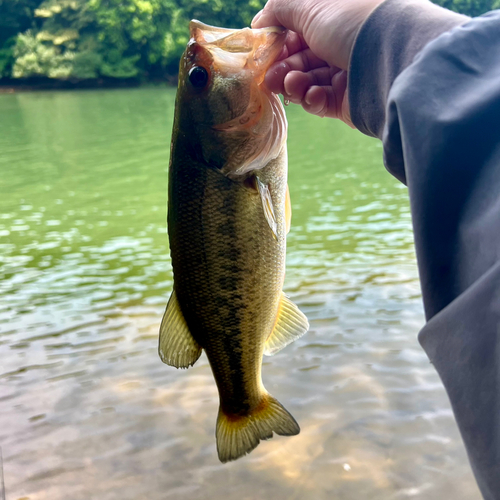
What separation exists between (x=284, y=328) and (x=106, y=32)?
40543 millimetres

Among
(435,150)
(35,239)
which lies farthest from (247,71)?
(35,239)

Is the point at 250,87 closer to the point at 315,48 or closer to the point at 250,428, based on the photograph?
the point at 315,48

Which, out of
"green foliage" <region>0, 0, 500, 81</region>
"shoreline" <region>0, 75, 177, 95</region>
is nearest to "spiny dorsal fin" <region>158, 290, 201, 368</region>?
"shoreline" <region>0, 75, 177, 95</region>

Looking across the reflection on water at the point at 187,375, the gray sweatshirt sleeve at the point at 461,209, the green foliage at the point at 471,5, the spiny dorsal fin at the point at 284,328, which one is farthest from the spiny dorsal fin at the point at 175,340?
the green foliage at the point at 471,5

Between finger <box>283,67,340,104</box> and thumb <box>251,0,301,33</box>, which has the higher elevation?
thumb <box>251,0,301,33</box>

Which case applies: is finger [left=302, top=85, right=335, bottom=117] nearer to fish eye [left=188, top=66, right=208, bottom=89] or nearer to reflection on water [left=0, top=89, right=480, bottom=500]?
fish eye [left=188, top=66, right=208, bottom=89]

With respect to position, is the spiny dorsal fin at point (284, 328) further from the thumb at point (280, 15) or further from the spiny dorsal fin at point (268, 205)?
the thumb at point (280, 15)

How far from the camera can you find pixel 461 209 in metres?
0.88

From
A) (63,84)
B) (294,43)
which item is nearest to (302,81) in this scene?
(294,43)

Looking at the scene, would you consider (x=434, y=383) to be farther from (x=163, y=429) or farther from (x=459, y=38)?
(x=459, y=38)

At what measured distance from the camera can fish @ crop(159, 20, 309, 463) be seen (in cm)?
159

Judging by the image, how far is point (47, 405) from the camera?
12.6ft

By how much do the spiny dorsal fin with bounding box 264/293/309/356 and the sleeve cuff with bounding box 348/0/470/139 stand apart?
0.65 meters

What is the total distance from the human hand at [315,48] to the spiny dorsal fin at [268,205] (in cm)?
38
